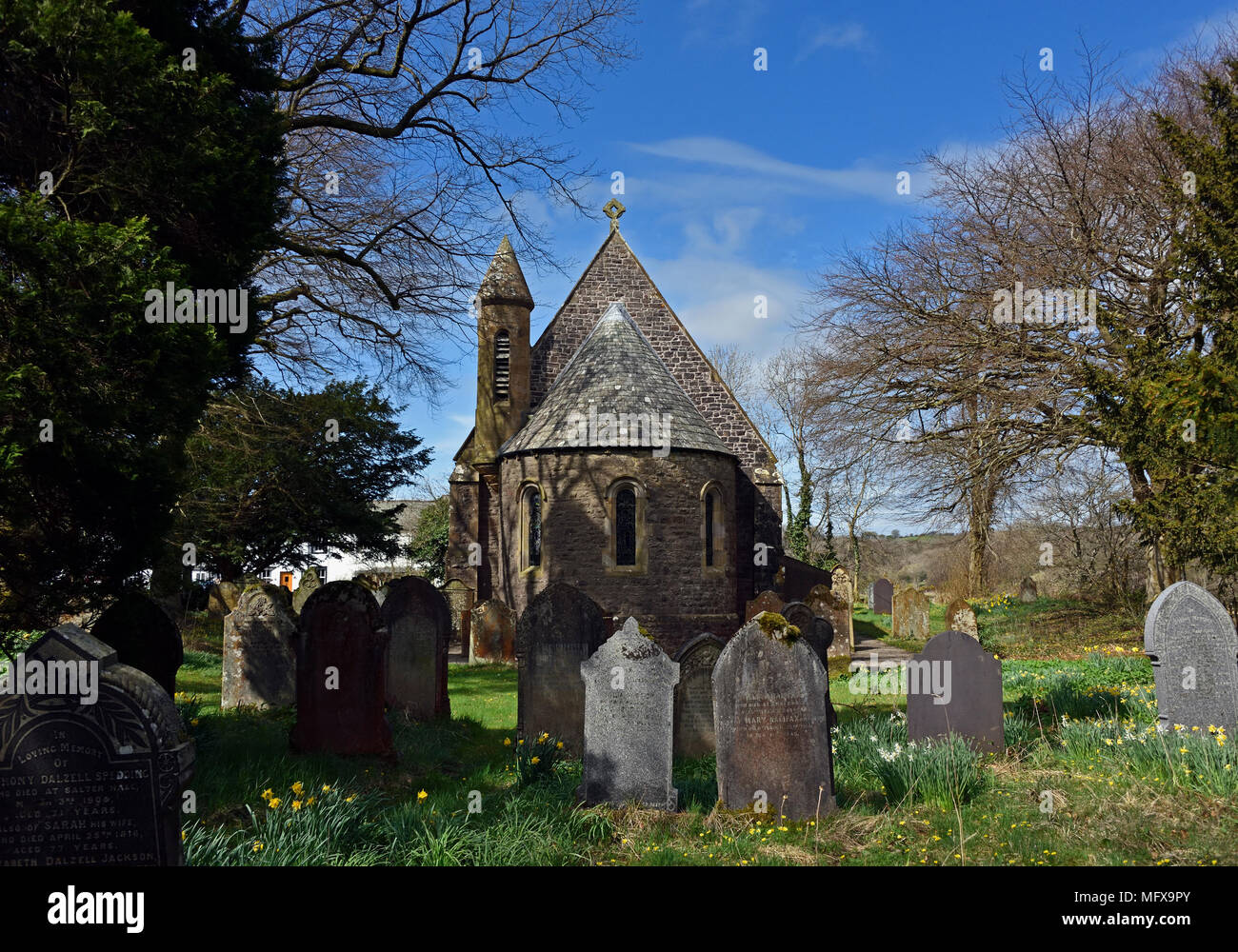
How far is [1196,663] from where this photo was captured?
806cm

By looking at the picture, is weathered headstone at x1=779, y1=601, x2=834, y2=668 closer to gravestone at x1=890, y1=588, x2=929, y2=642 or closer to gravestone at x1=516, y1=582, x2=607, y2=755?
gravestone at x1=516, y1=582, x2=607, y2=755

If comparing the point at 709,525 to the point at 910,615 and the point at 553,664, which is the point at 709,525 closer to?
the point at 910,615

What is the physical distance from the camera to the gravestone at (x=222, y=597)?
20.2 m

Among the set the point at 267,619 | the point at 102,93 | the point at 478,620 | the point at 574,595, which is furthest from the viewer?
the point at 478,620

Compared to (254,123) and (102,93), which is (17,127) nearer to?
(102,93)

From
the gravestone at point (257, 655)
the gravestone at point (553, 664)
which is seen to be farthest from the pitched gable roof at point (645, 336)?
the gravestone at point (553, 664)

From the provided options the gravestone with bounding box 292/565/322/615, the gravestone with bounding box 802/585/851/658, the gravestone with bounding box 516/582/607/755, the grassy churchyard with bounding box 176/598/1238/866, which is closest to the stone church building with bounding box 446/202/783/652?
the gravestone with bounding box 802/585/851/658

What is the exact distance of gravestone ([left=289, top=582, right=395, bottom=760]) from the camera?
8000 millimetres

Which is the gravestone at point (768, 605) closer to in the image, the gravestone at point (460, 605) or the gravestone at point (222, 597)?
the gravestone at point (460, 605)

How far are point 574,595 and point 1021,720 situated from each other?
5.11 meters

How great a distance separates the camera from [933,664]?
822 cm
